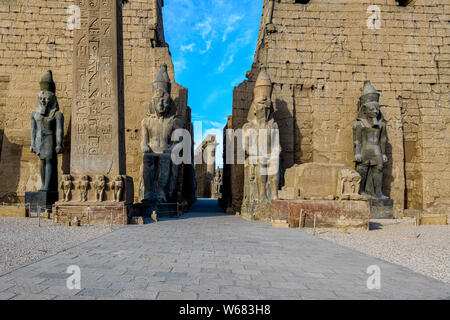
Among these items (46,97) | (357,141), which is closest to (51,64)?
(46,97)

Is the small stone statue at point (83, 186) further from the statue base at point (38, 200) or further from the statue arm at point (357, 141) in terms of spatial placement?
the statue arm at point (357, 141)

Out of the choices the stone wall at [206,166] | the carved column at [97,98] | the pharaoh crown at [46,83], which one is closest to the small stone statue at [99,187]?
the carved column at [97,98]

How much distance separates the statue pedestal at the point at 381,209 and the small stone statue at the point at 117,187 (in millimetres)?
6704

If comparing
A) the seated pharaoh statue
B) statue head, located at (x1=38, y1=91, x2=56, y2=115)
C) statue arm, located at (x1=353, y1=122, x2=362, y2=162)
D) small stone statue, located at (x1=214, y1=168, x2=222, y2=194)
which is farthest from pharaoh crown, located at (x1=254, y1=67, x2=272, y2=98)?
small stone statue, located at (x1=214, y1=168, x2=222, y2=194)

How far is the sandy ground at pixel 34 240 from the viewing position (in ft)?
9.53

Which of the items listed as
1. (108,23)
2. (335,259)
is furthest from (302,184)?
(108,23)

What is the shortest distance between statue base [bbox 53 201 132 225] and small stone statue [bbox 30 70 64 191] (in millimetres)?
2640

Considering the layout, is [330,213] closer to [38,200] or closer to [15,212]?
[15,212]

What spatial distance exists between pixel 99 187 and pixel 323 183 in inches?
171

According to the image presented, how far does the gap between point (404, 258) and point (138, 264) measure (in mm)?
2913

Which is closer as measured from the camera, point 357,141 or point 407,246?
point 407,246

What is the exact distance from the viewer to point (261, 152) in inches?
301

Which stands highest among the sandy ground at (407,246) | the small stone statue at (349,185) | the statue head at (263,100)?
the statue head at (263,100)

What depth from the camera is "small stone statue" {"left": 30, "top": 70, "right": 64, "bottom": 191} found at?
7.79 metres
